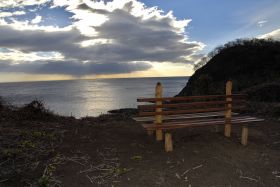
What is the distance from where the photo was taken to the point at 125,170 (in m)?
6.27

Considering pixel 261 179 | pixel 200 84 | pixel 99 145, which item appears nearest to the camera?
pixel 261 179

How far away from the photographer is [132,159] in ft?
22.5

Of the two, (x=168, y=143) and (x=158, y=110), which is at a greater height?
(x=158, y=110)

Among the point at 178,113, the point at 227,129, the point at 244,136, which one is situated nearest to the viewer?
the point at 244,136

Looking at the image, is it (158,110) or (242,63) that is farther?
(242,63)

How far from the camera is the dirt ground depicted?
5984 millimetres

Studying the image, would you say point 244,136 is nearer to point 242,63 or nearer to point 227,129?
point 227,129

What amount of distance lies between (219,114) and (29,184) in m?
5.00

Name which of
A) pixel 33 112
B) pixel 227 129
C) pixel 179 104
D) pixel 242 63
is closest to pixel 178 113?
pixel 179 104

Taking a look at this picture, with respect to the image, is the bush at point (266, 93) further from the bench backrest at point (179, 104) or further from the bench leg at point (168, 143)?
the bench leg at point (168, 143)

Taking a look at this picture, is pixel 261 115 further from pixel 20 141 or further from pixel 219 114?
pixel 20 141

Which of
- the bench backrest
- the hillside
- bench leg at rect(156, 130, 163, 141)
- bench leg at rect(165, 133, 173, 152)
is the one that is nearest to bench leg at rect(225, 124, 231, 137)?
the bench backrest

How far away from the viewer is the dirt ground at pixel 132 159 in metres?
5.98

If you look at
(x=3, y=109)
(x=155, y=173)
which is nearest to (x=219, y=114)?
(x=155, y=173)
